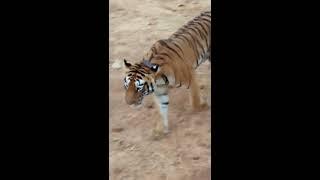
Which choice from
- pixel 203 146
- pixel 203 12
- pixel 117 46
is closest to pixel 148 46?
pixel 117 46

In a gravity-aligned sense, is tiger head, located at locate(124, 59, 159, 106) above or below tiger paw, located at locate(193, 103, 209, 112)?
above

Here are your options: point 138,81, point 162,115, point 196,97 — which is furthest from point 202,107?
point 138,81

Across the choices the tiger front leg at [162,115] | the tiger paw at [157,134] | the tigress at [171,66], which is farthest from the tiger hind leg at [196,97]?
the tiger paw at [157,134]

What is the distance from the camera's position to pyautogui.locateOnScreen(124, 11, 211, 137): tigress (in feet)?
11.7

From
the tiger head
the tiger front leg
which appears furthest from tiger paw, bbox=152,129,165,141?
the tiger head

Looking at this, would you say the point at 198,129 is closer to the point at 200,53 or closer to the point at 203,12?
the point at 200,53

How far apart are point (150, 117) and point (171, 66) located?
1.16ft

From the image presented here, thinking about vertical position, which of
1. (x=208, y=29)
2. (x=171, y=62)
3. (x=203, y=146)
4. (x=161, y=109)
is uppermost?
(x=208, y=29)

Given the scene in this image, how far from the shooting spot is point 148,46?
3.86m

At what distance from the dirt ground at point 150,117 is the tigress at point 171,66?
0.16 ft

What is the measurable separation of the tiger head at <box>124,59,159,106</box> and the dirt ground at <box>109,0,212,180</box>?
0.08 meters

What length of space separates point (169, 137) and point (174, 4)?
96 centimetres

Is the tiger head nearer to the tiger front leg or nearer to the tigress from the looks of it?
the tigress

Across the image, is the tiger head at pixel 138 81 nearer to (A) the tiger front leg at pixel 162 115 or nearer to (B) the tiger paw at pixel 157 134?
(A) the tiger front leg at pixel 162 115
